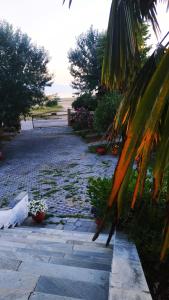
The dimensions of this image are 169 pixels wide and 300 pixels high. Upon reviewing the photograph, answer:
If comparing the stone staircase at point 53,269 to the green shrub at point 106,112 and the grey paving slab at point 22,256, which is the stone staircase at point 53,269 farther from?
the green shrub at point 106,112

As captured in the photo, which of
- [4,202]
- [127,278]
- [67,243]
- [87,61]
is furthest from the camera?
[87,61]

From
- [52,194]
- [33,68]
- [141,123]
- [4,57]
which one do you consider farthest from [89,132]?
[141,123]

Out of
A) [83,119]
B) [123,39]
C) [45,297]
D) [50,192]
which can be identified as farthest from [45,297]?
[83,119]

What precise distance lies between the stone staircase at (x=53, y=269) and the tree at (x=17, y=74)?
29.8 feet

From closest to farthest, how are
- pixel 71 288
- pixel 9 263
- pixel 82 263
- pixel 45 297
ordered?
1. pixel 45 297
2. pixel 71 288
3. pixel 9 263
4. pixel 82 263

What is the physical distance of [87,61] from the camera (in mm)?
17391

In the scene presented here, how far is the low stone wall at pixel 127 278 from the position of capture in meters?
1.92

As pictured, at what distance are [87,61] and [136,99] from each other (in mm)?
16664

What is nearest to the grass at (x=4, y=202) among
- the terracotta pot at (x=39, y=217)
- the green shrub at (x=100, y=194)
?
the terracotta pot at (x=39, y=217)

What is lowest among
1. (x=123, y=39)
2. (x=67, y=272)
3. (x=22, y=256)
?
(x=22, y=256)

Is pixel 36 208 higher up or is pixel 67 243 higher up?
pixel 67 243

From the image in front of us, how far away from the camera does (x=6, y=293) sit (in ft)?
7.07

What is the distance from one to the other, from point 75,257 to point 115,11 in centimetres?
245

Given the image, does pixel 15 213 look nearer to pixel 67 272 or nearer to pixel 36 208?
pixel 36 208
